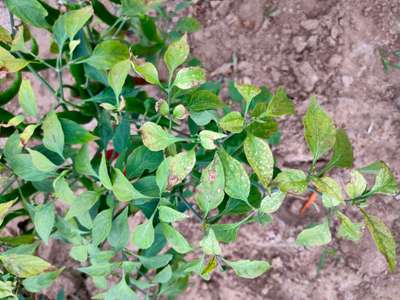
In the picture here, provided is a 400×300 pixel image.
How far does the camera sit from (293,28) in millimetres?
2193

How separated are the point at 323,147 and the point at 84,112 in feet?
2.38

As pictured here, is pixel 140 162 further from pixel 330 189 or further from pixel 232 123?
pixel 330 189

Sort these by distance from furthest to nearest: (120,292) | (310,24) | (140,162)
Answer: (310,24) < (120,292) < (140,162)

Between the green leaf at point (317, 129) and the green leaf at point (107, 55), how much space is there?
1.68ft

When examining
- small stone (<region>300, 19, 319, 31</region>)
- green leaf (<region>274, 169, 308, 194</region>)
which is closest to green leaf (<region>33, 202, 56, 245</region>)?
green leaf (<region>274, 169, 308, 194</region>)

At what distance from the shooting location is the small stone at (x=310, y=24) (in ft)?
7.07

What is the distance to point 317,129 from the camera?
101cm

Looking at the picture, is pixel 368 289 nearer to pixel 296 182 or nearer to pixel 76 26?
pixel 296 182

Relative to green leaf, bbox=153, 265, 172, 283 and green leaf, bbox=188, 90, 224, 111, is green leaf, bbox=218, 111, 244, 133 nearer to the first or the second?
green leaf, bbox=188, 90, 224, 111

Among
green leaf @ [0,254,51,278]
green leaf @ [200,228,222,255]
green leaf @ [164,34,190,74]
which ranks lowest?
green leaf @ [0,254,51,278]

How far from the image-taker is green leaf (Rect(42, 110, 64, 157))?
119 cm

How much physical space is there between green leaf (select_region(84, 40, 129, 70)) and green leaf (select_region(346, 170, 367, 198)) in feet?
1.97

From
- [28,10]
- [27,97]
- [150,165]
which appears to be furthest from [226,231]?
[28,10]

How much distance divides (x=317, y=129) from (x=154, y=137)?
318mm
